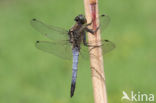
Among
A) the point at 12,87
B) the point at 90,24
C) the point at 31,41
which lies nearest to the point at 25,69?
the point at 12,87

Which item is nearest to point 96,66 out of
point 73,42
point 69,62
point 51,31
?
point 73,42

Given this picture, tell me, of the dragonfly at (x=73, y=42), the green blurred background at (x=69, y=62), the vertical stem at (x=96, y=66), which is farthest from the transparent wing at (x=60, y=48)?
the green blurred background at (x=69, y=62)

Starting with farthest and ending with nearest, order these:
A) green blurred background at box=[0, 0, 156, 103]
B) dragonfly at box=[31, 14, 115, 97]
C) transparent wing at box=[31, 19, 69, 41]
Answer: green blurred background at box=[0, 0, 156, 103] < transparent wing at box=[31, 19, 69, 41] < dragonfly at box=[31, 14, 115, 97]

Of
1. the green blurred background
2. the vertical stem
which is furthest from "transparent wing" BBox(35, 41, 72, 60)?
the green blurred background

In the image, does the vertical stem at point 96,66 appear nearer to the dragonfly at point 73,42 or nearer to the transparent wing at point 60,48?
the dragonfly at point 73,42

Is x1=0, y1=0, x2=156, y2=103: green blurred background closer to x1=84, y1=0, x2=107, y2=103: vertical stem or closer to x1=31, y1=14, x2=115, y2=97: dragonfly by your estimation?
x1=31, y1=14, x2=115, y2=97: dragonfly

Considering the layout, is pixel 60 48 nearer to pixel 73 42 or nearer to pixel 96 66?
pixel 73 42

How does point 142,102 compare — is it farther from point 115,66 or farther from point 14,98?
point 14,98
